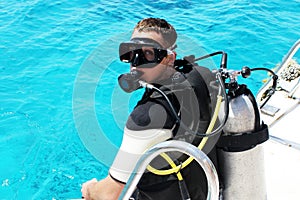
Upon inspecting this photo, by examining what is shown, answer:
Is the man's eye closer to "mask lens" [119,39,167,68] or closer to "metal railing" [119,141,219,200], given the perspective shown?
"mask lens" [119,39,167,68]

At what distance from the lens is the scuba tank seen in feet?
5.31

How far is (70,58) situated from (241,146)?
5.41m

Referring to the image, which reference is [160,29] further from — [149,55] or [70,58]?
[70,58]

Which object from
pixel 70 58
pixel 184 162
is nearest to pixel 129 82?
pixel 184 162

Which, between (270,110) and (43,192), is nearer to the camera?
(270,110)

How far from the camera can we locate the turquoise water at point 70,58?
418 cm

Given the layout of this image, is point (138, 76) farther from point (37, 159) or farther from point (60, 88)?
point (60, 88)

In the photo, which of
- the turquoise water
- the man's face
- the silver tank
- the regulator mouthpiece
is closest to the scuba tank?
the silver tank

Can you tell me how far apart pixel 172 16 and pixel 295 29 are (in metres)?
2.52

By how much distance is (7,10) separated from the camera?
8109 millimetres

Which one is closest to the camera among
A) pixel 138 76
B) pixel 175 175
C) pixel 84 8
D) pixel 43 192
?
pixel 175 175

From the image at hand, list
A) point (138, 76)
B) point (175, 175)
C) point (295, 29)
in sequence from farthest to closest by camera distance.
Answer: point (295, 29)
point (138, 76)
point (175, 175)

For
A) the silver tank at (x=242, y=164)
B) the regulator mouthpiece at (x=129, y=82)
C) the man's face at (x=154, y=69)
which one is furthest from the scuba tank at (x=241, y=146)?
the regulator mouthpiece at (x=129, y=82)

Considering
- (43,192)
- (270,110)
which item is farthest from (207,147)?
Answer: (43,192)
